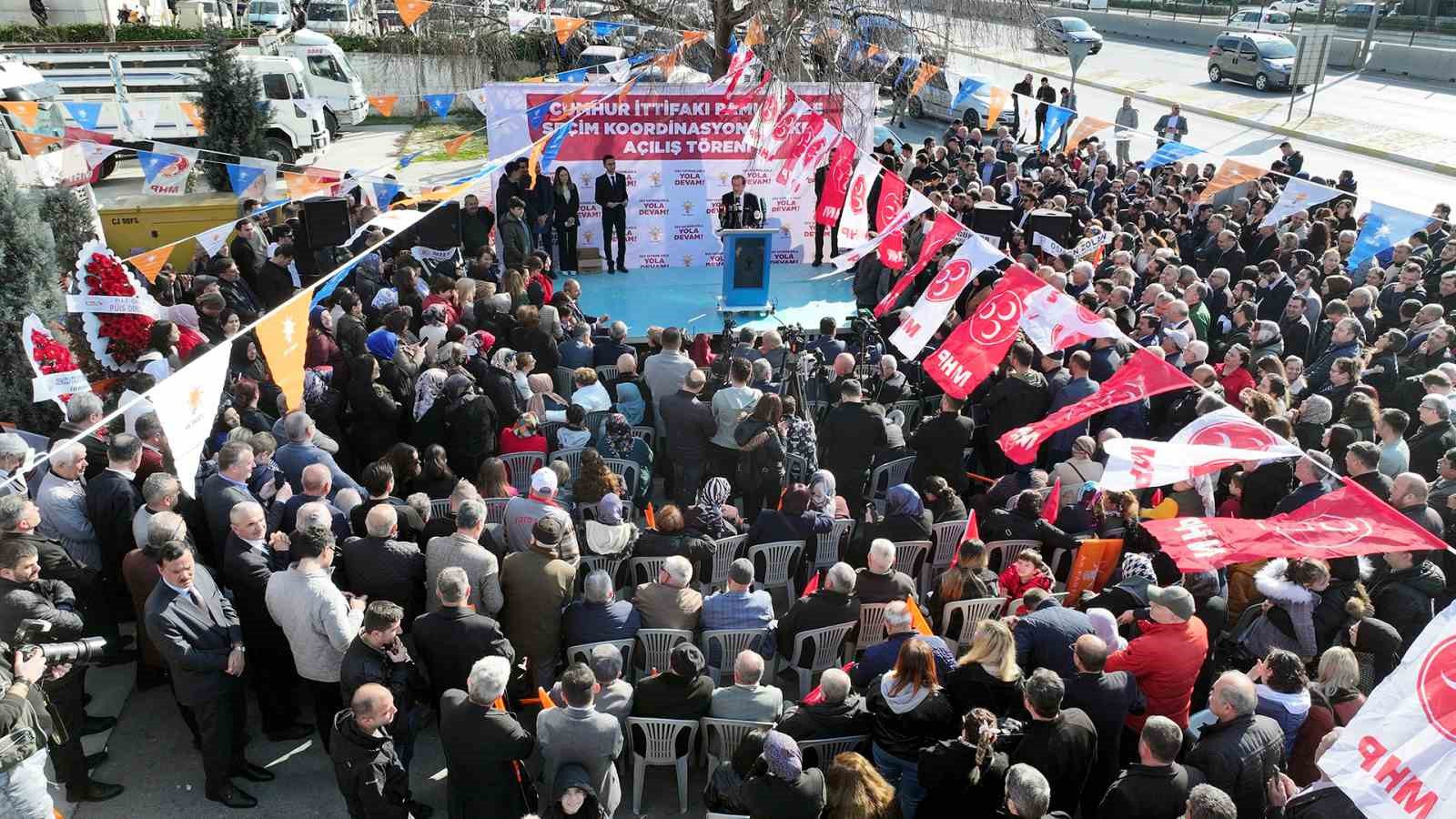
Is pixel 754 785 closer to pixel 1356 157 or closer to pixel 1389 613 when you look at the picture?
pixel 1389 613

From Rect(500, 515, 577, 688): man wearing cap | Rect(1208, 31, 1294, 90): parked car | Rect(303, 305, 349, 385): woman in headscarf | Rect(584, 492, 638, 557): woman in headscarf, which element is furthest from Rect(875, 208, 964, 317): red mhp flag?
Rect(1208, 31, 1294, 90): parked car

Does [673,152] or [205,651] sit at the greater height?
[673,152]

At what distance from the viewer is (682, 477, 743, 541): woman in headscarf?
23.4ft

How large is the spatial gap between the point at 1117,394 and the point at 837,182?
688cm

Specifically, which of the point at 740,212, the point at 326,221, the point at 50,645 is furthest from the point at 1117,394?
the point at 326,221

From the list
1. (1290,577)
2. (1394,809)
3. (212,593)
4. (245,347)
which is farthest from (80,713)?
(1290,577)

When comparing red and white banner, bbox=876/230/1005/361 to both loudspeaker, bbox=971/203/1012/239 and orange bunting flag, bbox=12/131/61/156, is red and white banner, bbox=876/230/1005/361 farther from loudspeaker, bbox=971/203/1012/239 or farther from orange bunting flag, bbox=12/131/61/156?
orange bunting flag, bbox=12/131/61/156

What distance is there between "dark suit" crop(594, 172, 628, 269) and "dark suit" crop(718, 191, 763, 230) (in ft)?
5.00

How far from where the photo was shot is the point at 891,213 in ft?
38.2

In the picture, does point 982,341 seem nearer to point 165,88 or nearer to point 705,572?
point 705,572

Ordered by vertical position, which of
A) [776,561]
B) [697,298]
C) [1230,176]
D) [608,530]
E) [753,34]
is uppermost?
[753,34]

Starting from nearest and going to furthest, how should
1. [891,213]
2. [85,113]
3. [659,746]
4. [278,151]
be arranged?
[659,746], [891,213], [85,113], [278,151]

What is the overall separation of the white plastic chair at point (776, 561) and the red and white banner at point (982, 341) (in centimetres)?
189

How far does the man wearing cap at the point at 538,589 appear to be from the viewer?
245 inches
